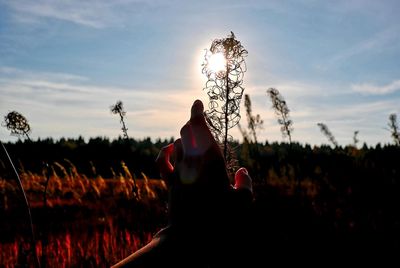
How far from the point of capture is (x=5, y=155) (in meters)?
1.80

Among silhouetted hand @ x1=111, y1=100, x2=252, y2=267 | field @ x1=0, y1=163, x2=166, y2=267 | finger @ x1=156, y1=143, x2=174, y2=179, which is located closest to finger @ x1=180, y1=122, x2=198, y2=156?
silhouetted hand @ x1=111, y1=100, x2=252, y2=267

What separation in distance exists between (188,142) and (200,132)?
4 cm

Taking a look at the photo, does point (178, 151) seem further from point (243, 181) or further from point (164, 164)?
point (243, 181)

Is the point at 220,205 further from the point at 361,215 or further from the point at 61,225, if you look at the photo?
the point at 361,215

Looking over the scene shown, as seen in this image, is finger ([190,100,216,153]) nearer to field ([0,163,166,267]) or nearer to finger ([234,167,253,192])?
finger ([234,167,253,192])

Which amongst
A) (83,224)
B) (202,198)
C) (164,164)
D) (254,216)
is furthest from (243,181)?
(83,224)

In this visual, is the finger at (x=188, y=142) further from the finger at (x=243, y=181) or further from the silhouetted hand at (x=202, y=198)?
the finger at (x=243, y=181)

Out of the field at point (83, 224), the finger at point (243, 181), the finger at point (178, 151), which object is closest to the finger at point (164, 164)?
the finger at point (178, 151)

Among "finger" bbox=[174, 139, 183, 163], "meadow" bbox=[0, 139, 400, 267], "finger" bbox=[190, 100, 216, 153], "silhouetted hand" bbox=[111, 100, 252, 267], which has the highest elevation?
"finger" bbox=[190, 100, 216, 153]

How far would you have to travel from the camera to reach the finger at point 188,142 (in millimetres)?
1240

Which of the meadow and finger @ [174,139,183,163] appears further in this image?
the meadow

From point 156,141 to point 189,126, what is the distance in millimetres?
35489

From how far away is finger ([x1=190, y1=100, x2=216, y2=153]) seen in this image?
4.05ft

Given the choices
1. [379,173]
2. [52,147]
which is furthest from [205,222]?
[52,147]
